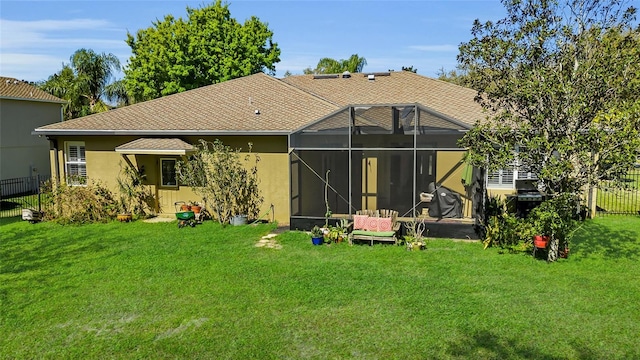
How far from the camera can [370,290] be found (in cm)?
805

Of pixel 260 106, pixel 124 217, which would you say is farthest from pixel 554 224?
pixel 124 217

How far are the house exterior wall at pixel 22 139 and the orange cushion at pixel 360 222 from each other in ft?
59.4

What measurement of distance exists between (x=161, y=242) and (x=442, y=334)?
785 cm

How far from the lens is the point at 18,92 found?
2397cm

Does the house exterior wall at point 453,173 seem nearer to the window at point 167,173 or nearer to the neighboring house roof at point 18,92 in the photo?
the window at point 167,173

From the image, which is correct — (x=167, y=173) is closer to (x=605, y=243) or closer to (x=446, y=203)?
(x=446, y=203)

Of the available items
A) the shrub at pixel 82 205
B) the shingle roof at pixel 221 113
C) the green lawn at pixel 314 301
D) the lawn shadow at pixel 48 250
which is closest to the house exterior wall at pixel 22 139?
the shrub at pixel 82 205

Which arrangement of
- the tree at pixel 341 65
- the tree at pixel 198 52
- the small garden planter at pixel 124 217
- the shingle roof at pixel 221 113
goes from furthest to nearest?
1. the tree at pixel 341 65
2. the tree at pixel 198 52
3. the small garden planter at pixel 124 217
4. the shingle roof at pixel 221 113

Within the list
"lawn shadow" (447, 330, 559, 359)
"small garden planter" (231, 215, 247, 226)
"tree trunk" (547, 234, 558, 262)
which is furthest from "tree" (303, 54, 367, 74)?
"lawn shadow" (447, 330, 559, 359)

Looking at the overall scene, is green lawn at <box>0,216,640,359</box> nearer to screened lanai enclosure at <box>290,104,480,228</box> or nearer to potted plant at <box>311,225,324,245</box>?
potted plant at <box>311,225,324,245</box>

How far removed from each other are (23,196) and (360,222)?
17914 mm

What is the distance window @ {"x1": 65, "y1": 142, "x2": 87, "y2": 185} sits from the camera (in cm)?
1566

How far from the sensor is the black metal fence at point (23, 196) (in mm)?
15391

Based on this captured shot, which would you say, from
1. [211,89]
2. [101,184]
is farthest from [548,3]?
[101,184]
